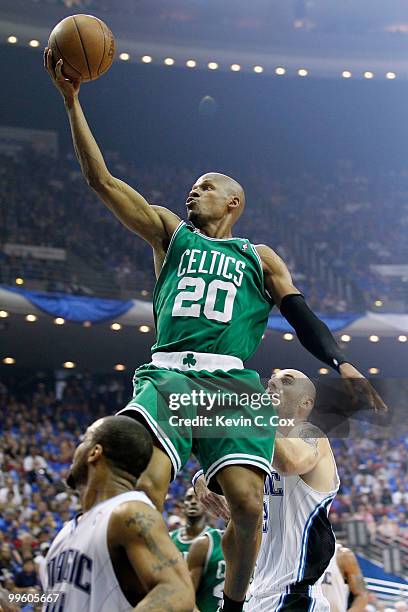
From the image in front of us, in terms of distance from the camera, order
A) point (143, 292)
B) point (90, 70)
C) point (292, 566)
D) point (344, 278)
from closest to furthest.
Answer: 1. point (90, 70)
2. point (292, 566)
3. point (143, 292)
4. point (344, 278)

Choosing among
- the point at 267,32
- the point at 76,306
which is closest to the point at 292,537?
the point at 76,306

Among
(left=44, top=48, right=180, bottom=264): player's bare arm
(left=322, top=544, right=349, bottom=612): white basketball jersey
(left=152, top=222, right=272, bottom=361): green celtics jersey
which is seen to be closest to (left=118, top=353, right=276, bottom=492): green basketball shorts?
(left=152, top=222, right=272, bottom=361): green celtics jersey

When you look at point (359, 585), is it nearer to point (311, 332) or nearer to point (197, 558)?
point (197, 558)

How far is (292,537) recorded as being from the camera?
15.5 ft

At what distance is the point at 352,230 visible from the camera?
23875mm

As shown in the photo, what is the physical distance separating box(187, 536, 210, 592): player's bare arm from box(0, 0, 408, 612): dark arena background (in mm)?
8820

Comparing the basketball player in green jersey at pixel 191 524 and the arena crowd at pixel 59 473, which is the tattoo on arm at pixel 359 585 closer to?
the basketball player in green jersey at pixel 191 524

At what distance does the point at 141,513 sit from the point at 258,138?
2417 cm

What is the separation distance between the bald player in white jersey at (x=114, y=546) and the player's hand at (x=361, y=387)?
1243 mm

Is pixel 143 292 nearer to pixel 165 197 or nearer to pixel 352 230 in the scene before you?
pixel 165 197

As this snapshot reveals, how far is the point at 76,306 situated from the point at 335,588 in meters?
13.1

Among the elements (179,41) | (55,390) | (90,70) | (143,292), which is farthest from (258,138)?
(90,70)

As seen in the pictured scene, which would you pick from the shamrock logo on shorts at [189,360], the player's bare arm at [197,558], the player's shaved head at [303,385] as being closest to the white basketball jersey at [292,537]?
the player's shaved head at [303,385]

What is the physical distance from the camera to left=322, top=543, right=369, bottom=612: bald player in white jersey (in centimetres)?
607
